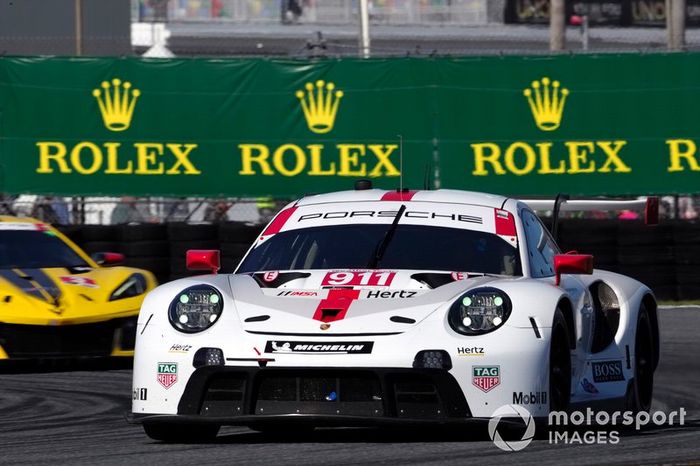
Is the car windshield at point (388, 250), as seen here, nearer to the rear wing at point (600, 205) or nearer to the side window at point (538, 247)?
the side window at point (538, 247)

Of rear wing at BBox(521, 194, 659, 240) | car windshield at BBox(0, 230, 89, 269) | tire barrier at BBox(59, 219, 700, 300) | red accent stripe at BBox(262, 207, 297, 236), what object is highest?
rear wing at BBox(521, 194, 659, 240)

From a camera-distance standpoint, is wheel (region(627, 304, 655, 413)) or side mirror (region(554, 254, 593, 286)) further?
wheel (region(627, 304, 655, 413))

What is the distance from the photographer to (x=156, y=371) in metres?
6.57

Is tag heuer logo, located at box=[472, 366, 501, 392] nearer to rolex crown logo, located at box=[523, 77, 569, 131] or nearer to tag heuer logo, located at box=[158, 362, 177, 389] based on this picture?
tag heuer logo, located at box=[158, 362, 177, 389]

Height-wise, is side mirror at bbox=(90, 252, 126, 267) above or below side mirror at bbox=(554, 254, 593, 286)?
below

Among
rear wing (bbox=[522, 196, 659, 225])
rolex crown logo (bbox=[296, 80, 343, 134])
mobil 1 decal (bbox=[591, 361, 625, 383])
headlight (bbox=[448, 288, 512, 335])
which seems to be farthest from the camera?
rolex crown logo (bbox=[296, 80, 343, 134])

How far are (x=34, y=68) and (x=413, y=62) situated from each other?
4114mm

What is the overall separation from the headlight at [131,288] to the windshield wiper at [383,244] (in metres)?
4.13

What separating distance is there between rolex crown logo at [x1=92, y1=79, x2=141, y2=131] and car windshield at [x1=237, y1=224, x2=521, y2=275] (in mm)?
10128

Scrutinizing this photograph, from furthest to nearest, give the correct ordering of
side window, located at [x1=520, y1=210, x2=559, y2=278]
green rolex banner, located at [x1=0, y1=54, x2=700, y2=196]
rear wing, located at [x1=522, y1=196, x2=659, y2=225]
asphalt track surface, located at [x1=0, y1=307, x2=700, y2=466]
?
green rolex banner, located at [x1=0, y1=54, x2=700, y2=196]
rear wing, located at [x1=522, y1=196, x2=659, y2=225]
side window, located at [x1=520, y1=210, x2=559, y2=278]
asphalt track surface, located at [x1=0, y1=307, x2=700, y2=466]

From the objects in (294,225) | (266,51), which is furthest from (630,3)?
(294,225)

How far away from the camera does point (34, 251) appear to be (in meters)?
12.1

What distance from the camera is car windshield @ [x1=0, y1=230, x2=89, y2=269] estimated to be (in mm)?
11836

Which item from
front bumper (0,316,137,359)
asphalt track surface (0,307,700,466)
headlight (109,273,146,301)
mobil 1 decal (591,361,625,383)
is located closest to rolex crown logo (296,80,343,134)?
headlight (109,273,146,301)
